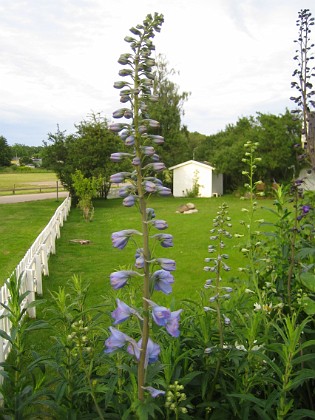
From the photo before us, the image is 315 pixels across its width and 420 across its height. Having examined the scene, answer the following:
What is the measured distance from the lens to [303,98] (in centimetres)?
382

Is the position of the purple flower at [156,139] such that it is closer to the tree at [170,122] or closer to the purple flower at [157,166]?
the purple flower at [157,166]

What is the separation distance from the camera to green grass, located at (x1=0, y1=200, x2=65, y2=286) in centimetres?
1171

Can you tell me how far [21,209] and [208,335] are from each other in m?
23.9

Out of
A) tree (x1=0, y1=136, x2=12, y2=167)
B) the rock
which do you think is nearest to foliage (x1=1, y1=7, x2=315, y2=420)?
the rock

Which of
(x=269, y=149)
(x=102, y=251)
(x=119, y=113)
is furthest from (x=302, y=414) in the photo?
(x=269, y=149)

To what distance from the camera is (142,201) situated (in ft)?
6.31

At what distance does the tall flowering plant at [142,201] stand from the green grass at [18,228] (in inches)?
252


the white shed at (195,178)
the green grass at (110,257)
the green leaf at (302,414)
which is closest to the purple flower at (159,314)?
the green leaf at (302,414)

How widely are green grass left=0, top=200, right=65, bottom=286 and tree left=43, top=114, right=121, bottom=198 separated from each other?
2642mm

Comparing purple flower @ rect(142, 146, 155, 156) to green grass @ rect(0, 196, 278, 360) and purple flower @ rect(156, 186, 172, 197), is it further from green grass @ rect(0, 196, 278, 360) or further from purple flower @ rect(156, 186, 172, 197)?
green grass @ rect(0, 196, 278, 360)

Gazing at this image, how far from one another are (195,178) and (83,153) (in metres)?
12.2

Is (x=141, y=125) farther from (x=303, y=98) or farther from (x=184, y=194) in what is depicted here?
(x=184, y=194)

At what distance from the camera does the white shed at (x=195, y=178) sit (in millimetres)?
35156

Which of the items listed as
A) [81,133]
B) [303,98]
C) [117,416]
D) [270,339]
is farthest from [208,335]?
[81,133]
